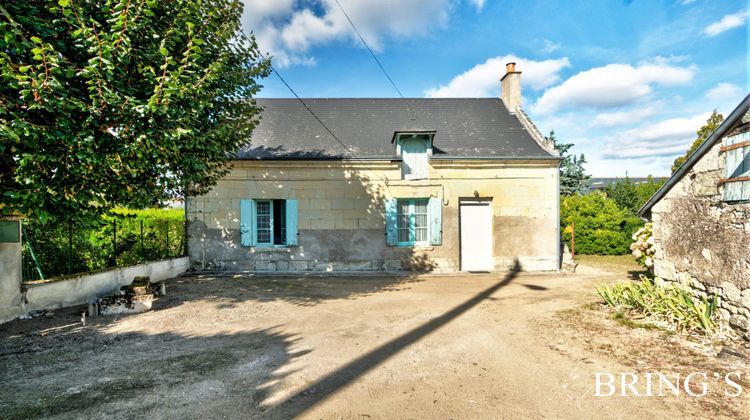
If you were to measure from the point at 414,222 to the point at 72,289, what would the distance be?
319 inches

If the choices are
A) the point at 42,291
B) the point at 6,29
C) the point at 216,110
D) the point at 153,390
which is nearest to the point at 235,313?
the point at 153,390

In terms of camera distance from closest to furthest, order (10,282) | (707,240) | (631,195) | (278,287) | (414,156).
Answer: (707,240), (10,282), (278,287), (414,156), (631,195)

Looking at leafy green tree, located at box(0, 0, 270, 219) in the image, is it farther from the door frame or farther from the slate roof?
the door frame

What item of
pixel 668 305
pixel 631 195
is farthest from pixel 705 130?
pixel 668 305

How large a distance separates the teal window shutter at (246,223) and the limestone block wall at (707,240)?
31.7ft

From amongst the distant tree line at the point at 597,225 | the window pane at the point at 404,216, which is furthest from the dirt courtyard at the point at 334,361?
the distant tree line at the point at 597,225

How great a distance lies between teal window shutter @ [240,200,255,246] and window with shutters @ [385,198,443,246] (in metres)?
4.13

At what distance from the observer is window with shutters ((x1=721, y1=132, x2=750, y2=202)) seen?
4.24 m

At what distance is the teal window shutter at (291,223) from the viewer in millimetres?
10047

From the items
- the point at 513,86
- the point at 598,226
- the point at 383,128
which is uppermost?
the point at 513,86

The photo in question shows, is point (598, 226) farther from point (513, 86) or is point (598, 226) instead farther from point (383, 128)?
point (383, 128)

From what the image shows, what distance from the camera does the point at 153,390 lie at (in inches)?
127

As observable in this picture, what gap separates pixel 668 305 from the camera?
499 cm

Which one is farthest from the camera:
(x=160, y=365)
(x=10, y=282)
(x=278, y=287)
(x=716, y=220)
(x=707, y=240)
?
(x=278, y=287)
